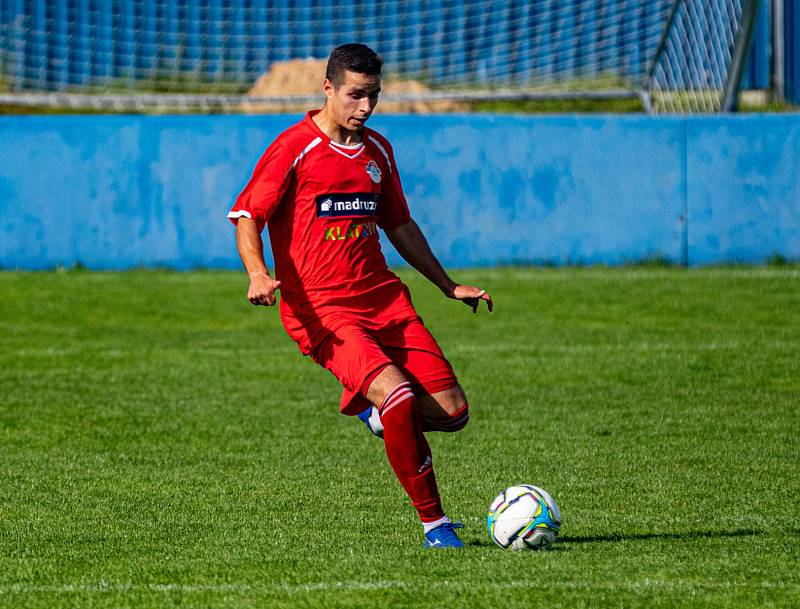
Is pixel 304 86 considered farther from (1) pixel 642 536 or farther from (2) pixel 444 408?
(1) pixel 642 536

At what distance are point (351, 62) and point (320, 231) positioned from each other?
2.45 ft

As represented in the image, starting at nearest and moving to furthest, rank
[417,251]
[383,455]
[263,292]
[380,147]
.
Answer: [263,292]
[380,147]
[417,251]
[383,455]

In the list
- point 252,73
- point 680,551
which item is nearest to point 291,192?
point 680,551

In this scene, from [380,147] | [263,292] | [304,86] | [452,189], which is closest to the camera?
[263,292]

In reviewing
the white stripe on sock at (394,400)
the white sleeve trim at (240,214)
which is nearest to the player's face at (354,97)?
the white sleeve trim at (240,214)

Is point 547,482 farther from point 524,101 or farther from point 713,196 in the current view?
point 524,101

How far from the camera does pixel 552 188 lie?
55.8ft

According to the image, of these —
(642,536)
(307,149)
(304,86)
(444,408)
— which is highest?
(304,86)

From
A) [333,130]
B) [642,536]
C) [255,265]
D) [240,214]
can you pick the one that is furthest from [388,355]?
A: [642,536]

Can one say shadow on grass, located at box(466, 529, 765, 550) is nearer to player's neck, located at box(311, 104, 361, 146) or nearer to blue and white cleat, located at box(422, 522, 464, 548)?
blue and white cleat, located at box(422, 522, 464, 548)

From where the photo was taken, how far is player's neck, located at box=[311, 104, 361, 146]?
6.00 metres

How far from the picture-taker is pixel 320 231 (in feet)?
19.5

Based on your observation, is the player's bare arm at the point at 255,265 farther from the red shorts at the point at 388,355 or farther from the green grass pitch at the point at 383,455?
the green grass pitch at the point at 383,455

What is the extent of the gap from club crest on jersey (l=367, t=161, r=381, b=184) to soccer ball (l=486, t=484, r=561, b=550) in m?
1.55
